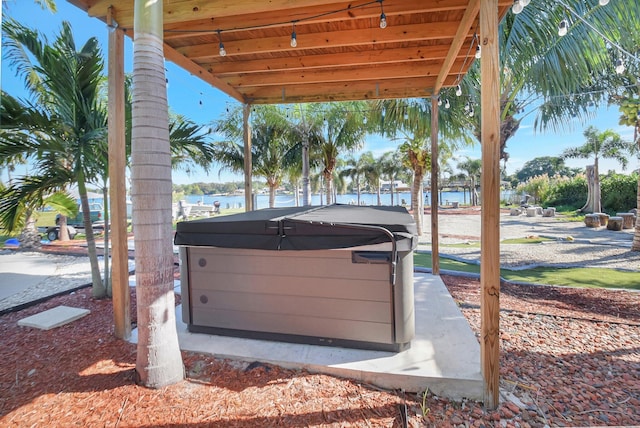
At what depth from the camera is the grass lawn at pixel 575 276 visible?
15.3ft

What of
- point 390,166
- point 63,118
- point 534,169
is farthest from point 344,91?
point 534,169

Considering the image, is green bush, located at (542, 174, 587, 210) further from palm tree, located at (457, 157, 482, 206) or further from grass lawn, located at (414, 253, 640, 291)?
grass lawn, located at (414, 253, 640, 291)

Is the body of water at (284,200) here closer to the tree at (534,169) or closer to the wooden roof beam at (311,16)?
the tree at (534,169)

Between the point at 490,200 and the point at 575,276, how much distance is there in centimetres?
469

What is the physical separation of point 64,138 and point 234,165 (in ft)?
34.4

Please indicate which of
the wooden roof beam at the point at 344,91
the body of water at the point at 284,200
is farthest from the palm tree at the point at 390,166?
the wooden roof beam at the point at 344,91

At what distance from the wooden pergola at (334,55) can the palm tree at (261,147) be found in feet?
21.7

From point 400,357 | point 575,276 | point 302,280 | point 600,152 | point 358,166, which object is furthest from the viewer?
point 358,166

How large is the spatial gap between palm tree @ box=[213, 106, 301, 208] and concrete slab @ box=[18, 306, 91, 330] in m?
8.61

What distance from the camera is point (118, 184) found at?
8.69 feet

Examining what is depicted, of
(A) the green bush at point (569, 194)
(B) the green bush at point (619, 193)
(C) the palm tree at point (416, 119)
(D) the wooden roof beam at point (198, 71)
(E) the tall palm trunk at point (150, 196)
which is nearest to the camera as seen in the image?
(E) the tall palm trunk at point (150, 196)

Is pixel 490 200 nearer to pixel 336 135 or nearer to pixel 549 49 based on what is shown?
pixel 549 49

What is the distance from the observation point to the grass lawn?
4.65 meters

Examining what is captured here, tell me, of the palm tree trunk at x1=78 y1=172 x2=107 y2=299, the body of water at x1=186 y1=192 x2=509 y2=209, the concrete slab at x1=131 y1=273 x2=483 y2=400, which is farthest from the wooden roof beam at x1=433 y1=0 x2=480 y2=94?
the body of water at x1=186 y1=192 x2=509 y2=209
